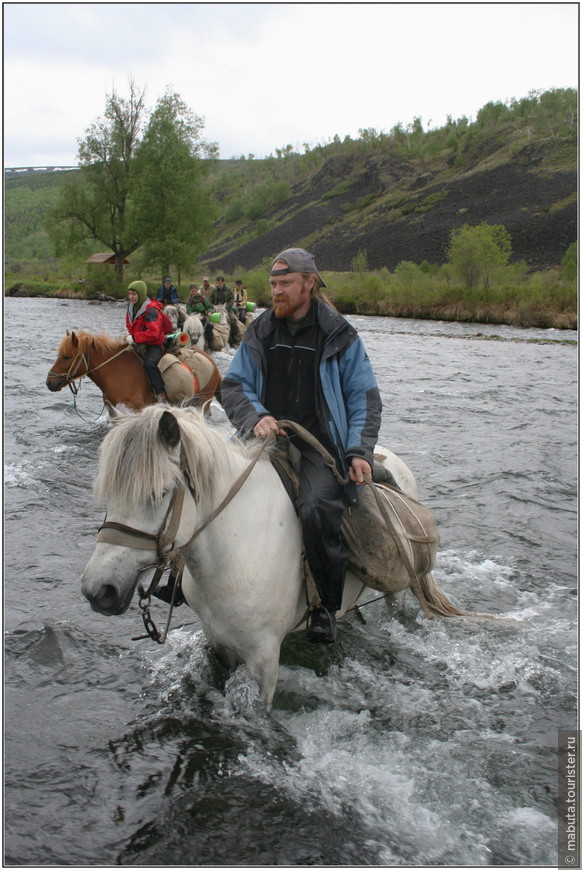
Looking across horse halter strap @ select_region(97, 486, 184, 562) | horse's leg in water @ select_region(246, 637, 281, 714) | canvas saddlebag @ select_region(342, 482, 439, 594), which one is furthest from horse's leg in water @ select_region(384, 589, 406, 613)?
horse halter strap @ select_region(97, 486, 184, 562)

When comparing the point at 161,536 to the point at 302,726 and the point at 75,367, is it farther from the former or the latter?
the point at 75,367

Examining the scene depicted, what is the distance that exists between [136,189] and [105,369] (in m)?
49.1

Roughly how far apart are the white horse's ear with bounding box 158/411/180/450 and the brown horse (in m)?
7.74

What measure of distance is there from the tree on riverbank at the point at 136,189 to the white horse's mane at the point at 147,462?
178 feet

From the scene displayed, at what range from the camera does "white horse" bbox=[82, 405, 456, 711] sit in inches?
112

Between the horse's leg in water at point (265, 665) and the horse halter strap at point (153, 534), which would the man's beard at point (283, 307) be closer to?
the horse halter strap at point (153, 534)

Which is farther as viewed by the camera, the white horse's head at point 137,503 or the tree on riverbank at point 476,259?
the tree on riverbank at point 476,259

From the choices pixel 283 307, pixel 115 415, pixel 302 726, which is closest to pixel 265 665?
pixel 302 726

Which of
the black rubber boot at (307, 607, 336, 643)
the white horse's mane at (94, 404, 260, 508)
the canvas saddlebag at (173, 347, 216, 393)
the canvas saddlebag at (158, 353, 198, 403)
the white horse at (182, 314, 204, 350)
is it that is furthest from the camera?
the white horse at (182, 314, 204, 350)

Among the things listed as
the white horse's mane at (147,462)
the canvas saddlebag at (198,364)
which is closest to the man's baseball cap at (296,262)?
the white horse's mane at (147,462)

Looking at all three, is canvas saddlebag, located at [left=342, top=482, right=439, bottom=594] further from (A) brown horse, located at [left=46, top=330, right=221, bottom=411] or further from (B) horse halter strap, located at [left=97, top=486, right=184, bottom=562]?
(A) brown horse, located at [left=46, top=330, right=221, bottom=411]

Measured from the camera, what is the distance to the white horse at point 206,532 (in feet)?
9.36

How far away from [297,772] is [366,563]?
4.25 feet

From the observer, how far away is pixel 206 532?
132 inches
